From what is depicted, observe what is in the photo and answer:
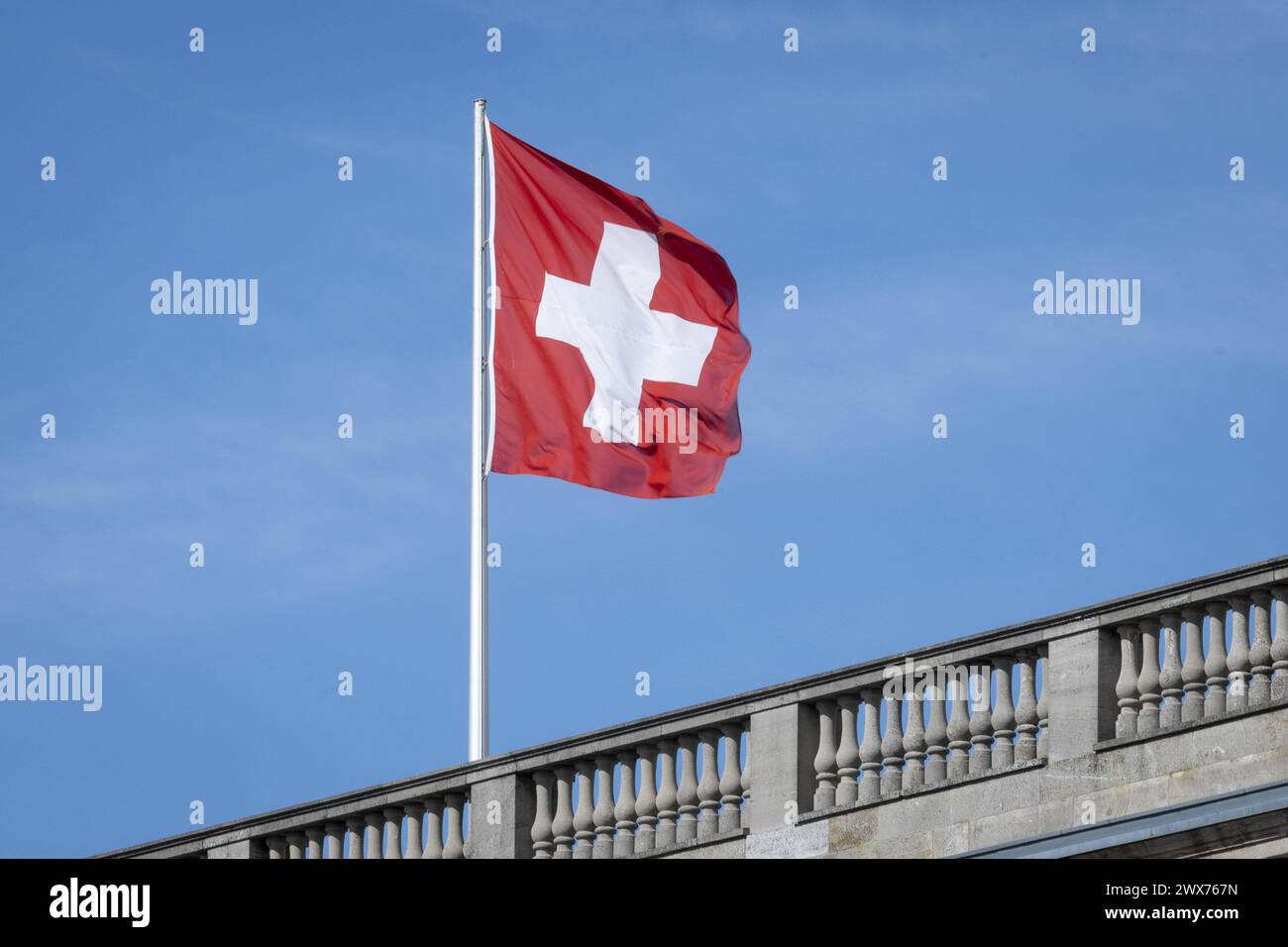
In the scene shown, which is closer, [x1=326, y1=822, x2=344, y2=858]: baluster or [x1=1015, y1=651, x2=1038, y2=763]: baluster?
[x1=1015, y1=651, x2=1038, y2=763]: baluster

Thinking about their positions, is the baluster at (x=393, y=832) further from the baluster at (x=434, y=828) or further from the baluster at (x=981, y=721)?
the baluster at (x=981, y=721)

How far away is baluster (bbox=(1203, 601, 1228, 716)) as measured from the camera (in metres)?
21.1

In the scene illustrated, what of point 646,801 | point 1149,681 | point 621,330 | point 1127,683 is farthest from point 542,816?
point 621,330

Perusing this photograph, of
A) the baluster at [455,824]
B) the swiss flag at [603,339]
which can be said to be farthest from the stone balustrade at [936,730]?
the swiss flag at [603,339]

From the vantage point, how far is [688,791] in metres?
23.5

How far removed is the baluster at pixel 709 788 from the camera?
23312 mm

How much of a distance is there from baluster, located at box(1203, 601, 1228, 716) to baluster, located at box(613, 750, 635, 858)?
4594mm

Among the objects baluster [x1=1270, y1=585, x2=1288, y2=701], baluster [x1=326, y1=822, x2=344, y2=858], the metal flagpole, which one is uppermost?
the metal flagpole

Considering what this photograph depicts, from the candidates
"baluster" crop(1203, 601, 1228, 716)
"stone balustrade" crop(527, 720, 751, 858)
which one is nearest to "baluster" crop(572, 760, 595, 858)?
"stone balustrade" crop(527, 720, 751, 858)

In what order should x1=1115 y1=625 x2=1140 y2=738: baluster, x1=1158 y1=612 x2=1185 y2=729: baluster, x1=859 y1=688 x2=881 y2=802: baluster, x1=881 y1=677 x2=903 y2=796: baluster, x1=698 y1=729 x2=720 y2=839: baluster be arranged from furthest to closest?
1. x1=698 y1=729 x2=720 y2=839: baluster
2. x1=859 y1=688 x2=881 y2=802: baluster
3. x1=881 y1=677 x2=903 y2=796: baluster
4. x1=1115 y1=625 x2=1140 y2=738: baluster
5. x1=1158 y1=612 x2=1185 y2=729: baluster

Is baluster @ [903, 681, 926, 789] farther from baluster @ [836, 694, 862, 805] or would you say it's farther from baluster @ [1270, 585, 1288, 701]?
baluster @ [1270, 585, 1288, 701]

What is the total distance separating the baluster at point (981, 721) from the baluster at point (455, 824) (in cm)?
437
